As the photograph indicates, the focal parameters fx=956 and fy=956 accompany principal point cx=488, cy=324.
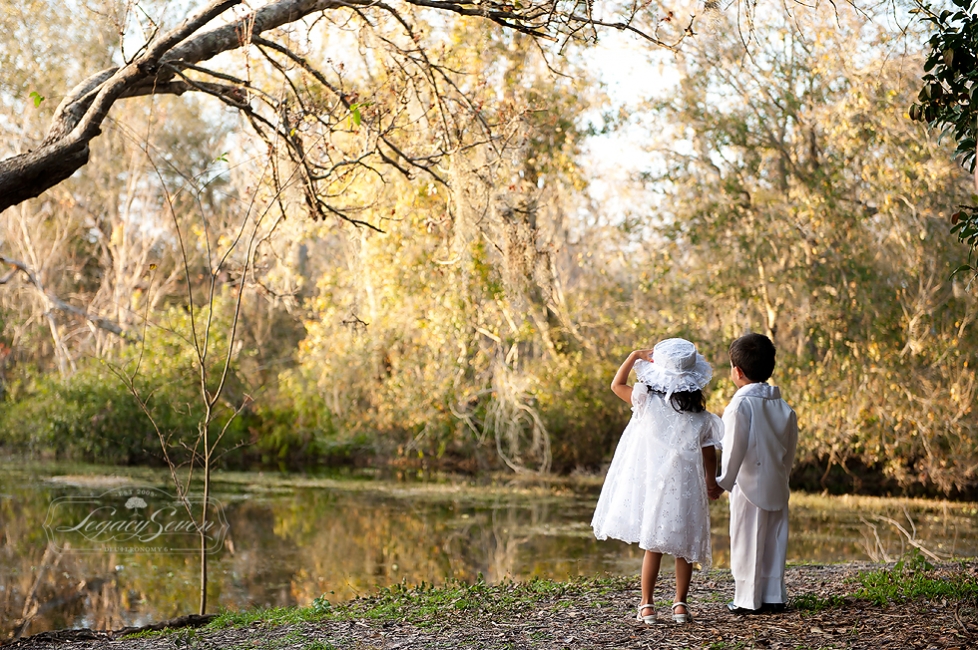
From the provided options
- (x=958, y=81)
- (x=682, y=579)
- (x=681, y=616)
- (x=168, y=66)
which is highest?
(x=168, y=66)

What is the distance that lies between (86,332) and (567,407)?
1155 centimetres

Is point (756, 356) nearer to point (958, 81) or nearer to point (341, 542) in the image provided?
point (958, 81)

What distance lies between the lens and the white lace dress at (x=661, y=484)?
4219mm

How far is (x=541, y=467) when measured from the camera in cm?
1638

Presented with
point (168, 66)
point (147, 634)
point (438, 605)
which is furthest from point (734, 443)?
point (168, 66)

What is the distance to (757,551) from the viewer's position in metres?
4.38

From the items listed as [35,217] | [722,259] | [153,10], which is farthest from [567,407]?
[35,217]

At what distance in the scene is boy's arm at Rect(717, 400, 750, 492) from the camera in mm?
4348

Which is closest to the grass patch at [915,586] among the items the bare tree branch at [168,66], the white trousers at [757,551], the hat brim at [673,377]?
the white trousers at [757,551]

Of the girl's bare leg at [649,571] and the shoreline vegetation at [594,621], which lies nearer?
the shoreline vegetation at [594,621]

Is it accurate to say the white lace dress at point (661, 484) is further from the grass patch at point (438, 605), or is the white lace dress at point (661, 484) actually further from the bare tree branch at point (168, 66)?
the bare tree branch at point (168, 66)

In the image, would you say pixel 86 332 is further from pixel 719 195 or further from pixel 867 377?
pixel 867 377

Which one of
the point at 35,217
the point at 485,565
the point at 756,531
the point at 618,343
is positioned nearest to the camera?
the point at 756,531

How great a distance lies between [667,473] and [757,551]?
1.92ft
